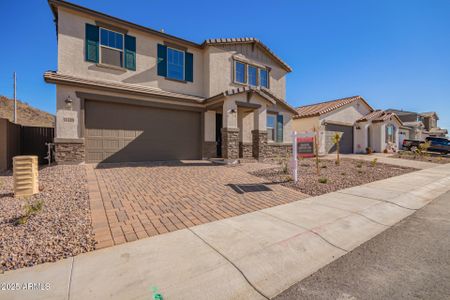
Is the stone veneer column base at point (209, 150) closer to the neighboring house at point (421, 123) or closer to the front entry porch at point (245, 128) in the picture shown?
the front entry porch at point (245, 128)

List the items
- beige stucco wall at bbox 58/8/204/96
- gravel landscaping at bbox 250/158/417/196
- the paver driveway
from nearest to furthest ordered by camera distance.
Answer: the paver driveway → gravel landscaping at bbox 250/158/417/196 → beige stucco wall at bbox 58/8/204/96

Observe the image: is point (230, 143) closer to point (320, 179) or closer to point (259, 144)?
point (259, 144)

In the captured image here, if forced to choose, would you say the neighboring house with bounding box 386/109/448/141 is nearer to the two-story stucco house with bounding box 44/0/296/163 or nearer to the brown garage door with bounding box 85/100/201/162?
the two-story stucco house with bounding box 44/0/296/163

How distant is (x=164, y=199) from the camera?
526cm

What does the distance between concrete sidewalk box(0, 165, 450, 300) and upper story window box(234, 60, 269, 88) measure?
439 inches

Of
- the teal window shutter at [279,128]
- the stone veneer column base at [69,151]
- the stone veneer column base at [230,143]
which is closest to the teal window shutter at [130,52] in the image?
the stone veneer column base at [69,151]

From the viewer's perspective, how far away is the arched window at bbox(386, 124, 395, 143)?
71.8ft

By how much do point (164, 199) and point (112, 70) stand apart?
8.29 m

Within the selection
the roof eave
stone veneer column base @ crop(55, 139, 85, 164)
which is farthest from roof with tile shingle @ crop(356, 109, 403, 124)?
stone veneer column base @ crop(55, 139, 85, 164)

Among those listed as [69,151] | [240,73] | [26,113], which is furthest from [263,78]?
[26,113]

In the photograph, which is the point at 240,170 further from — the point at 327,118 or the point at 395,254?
the point at 327,118

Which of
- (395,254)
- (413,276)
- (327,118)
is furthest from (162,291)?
(327,118)

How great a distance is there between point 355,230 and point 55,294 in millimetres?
4589

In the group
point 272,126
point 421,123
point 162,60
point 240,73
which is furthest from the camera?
point 421,123
